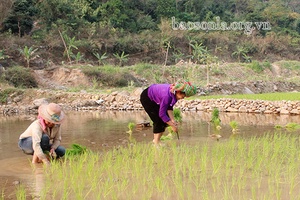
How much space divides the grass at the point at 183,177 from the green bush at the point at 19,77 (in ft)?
46.1

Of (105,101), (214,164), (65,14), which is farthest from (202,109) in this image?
(65,14)

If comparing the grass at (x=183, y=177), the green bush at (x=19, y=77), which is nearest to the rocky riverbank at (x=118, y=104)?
the green bush at (x=19, y=77)

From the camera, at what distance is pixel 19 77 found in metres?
18.3

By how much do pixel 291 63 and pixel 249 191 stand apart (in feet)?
106

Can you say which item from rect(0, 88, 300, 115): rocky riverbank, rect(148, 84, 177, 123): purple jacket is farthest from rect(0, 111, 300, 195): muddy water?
rect(148, 84, 177, 123): purple jacket

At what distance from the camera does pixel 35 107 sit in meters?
13.1

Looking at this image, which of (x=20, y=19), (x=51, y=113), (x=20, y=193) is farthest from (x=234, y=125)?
(x=20, y=19)

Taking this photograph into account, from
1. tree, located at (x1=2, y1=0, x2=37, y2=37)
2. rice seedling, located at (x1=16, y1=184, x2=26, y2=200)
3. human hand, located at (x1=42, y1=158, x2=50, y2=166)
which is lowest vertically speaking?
human hand, located at (x1=42, y1=158, x2=50, y2=166)

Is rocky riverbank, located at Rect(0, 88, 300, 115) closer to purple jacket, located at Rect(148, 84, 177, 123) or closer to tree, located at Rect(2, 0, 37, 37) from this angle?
purple jacket, located at Rect(148, 84, 177, 123)

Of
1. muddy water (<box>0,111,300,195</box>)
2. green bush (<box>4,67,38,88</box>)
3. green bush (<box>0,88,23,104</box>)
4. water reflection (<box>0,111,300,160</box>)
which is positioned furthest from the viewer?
green bush (<box>4,67,38,88</box>)

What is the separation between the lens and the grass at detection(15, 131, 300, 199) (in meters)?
3.43

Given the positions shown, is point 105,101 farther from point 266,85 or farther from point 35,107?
point 266,85

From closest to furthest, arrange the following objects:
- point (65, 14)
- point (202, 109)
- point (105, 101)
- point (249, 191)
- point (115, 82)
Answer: point (249, 191) → point (202, 109) → point (105, 101) → point (115, 82) → point (65, 14)

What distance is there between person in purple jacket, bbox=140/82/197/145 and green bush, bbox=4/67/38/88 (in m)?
13.4
